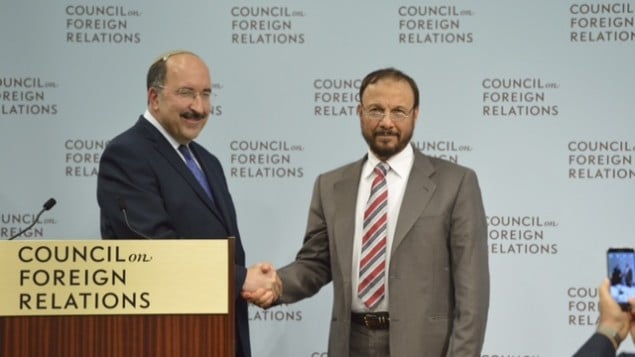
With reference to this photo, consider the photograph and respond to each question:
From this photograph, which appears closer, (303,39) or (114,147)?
(114,147)

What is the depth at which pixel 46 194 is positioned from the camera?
488cm

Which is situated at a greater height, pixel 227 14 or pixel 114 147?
pixel 227 14

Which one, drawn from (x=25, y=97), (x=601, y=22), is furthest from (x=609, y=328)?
(x=25, y=97)

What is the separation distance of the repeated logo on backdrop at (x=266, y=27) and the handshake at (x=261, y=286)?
145 centimetres

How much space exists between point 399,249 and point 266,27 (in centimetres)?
167

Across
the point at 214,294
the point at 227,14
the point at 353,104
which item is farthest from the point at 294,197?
the point at 214,294

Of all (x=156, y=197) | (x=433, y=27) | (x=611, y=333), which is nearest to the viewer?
(x=611, y=333)

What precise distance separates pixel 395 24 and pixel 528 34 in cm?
69

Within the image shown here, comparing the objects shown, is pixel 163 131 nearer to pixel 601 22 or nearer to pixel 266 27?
pixel 266 27

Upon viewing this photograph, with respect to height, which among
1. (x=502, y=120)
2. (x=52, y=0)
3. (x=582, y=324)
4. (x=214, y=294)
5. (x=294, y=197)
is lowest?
(x=582, y=324)

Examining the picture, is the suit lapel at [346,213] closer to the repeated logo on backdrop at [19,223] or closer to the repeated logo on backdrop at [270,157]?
the repeated logo on backdrop at [270,157]

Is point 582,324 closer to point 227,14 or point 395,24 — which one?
point 395,24

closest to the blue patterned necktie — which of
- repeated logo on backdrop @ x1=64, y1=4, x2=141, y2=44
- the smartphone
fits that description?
repeated logo on backdrop @ x1=64, y1=4, x2=141, y2=44

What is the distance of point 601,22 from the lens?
15.7 ft
